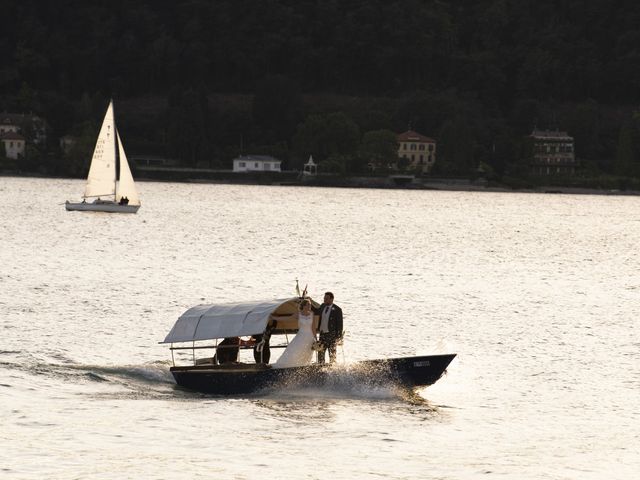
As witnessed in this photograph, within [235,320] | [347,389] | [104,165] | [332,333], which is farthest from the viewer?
[104,165]

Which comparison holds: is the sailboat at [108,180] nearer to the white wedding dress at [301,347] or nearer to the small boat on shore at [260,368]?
the small boat on shore at [260,368]

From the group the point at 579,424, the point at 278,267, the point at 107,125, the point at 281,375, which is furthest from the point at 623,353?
the point at 107,125

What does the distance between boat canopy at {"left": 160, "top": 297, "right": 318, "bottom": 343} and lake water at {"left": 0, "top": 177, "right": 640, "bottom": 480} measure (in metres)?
1.76

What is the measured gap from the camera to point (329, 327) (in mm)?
39219

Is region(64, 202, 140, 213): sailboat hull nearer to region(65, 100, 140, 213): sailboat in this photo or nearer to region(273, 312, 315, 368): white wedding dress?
region(65, 100, 140, 213): sailboat

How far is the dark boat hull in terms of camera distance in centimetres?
3859

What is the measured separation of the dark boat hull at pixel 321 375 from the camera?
38.6m

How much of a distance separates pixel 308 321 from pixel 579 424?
7967 mm

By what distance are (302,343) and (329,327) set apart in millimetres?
917

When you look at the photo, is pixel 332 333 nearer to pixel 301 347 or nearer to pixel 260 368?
pixel 301 347

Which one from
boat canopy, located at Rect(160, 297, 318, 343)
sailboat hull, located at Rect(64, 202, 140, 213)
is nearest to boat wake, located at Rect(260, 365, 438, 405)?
boat canopy, located at Rect(160, 297, 318, 343)

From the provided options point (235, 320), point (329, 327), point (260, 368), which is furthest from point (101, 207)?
point (329, 327)

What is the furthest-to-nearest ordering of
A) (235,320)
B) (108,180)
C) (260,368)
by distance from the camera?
(108,180), (235,320), (260,368)

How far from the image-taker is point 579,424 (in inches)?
1489
